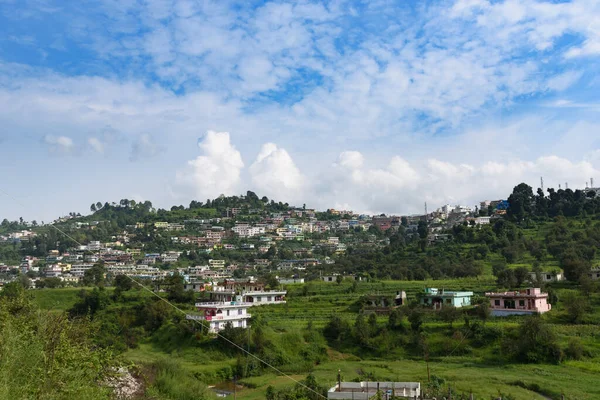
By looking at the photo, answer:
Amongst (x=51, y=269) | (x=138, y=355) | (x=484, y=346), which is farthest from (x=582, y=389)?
(x=51, y=269)

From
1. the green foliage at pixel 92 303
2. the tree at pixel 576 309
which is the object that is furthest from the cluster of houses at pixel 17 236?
the tree at pixel 576 309

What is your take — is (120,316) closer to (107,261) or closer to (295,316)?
(295,316)

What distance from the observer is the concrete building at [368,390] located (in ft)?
69.8

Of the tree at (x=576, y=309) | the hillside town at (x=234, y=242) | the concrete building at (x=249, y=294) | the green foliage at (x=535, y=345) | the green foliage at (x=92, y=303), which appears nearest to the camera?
the green foliage at (x=535, y=345)

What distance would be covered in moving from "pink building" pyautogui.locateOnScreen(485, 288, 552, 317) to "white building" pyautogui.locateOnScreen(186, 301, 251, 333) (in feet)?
57.7

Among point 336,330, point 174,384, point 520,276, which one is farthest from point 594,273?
point 174,384

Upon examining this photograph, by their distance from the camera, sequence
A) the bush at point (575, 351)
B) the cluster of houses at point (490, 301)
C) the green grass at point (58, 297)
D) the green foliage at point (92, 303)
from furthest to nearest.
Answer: the green grass at point (58, 297) → the green foliage at point (92, 303) → the cluster of houses at point (490, 301) → the bush at point (575, 351)

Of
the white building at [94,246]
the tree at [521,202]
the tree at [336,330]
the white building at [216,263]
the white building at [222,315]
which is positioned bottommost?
the tree at [336,330]

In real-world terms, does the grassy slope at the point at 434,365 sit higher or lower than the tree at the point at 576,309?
lower

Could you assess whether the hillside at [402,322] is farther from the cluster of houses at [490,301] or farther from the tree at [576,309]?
the cluster of houses at [490,301]

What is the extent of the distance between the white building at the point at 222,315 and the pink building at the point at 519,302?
17586 mm

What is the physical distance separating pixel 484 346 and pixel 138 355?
20799mm

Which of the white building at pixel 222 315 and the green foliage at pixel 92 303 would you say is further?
the green foliage at pixel 92 303

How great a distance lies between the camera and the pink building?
125 ft
